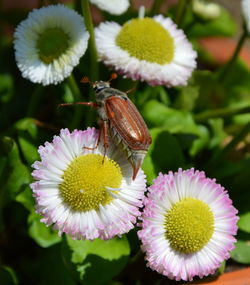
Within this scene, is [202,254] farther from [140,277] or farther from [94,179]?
[140,277]

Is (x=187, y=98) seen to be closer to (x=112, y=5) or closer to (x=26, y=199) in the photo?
(x=112, y=5)

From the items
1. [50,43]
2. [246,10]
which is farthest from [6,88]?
[246,10]

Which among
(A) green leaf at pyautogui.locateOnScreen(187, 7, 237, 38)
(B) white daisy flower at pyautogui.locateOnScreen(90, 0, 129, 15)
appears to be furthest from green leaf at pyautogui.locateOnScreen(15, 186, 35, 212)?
(A) green leaf at pyautogui.locateOnScreen(187, 7, 237, 38)

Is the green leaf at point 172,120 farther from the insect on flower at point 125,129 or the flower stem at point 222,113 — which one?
the insect on flower at point 125,129

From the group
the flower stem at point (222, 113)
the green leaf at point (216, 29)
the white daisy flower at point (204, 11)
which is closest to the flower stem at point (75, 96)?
the flower stem at point (222, 113)

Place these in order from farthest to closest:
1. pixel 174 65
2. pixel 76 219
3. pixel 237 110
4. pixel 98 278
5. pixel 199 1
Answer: pixel 199 1, pixel 237 110, pixel 174 65, pixel 98 278, pixel 76 219

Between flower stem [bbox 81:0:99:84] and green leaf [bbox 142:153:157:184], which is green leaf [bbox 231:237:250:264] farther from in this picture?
flower stem [bbox 81:0:99:84]

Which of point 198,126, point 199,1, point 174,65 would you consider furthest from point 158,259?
Answer: point 199,1
